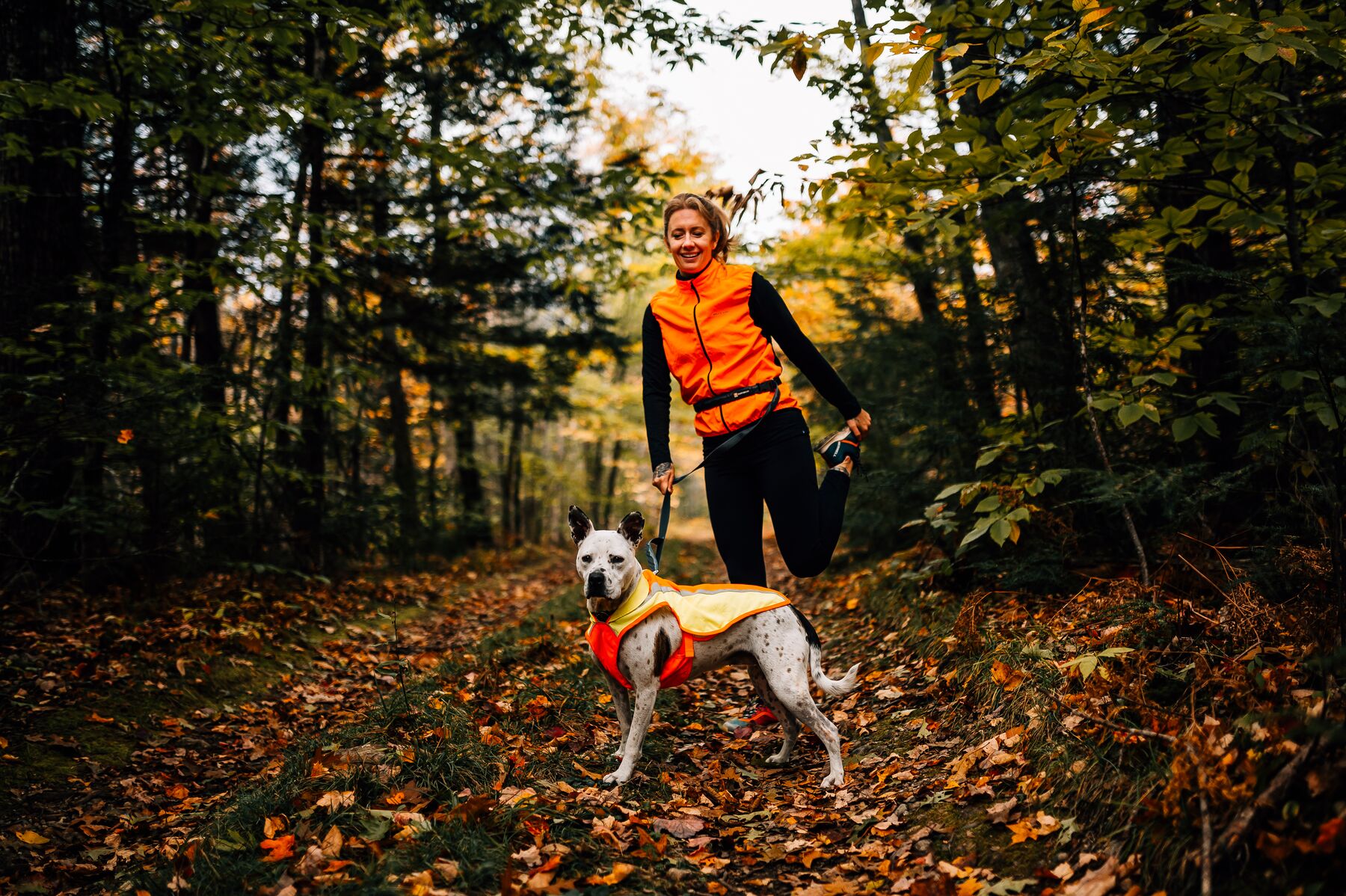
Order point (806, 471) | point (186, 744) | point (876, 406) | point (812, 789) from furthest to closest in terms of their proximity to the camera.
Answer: point (876, 406)
point (186, 744)
point (806, 471)
point (812, 789)

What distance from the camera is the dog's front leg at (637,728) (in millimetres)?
3227

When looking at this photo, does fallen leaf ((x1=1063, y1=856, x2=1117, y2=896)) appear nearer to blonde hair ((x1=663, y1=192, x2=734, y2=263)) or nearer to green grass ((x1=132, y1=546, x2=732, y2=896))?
green grass ((x1=132, y1=546, x2=732, y2=896))

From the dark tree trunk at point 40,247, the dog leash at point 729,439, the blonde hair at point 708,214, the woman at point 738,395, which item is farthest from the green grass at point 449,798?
the dark tree trunk at point 40,247

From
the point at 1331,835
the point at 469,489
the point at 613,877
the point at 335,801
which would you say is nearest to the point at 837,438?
the point at 613,877

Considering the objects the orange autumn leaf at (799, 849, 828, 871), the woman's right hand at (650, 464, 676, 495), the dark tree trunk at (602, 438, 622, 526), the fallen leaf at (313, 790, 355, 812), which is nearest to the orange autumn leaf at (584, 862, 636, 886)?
the orange autumn leaf at (799, 849, 828, 871)

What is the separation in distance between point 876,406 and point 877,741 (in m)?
3.91

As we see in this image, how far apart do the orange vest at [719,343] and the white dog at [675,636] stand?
762 millimetres

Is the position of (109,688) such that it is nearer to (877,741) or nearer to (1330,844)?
(877,741)

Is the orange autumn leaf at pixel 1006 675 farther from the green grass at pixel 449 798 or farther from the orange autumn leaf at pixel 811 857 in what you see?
the green grass at pixel 449 798

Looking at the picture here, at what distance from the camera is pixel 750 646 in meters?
3.36

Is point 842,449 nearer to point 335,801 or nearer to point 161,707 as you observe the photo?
point 335,801

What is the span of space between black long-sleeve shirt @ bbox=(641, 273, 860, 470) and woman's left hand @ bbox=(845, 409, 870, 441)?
4cm

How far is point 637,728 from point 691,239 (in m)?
2.42

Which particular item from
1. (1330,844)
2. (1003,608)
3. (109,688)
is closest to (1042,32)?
(1003,608)
